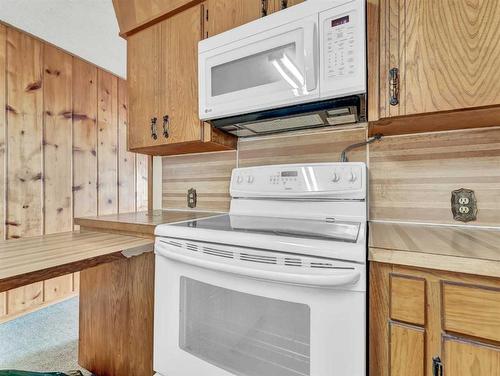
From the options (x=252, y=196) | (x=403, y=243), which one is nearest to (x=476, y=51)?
(x=403, y=243)

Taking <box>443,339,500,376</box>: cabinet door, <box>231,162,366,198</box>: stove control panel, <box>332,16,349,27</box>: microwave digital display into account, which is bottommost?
<box>443,339,500,376</box>: cabinet door

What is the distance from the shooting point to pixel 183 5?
1.50m

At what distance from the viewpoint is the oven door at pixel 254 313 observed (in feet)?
2.59

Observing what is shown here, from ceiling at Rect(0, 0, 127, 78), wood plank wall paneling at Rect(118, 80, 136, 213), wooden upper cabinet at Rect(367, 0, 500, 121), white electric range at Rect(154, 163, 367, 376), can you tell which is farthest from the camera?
wood plank wall paneling at Rect(118, 80, 136, 213)

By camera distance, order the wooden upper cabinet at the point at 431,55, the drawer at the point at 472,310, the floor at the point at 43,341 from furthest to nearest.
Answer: the floor at the point at 43,341 → the wooden upper cabinet at the point at 431,55 → the drawer at the point at 472,310

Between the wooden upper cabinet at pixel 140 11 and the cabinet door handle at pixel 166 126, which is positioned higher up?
the wooden upper cabinet at pixel 140 11

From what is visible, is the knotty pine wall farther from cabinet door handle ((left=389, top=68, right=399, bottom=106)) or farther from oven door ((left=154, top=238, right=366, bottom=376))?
cabinet door handle ((left=389, top=68, right=399, bottom=106))

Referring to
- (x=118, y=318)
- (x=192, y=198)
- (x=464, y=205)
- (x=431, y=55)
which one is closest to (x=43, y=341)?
(x=118, y=318)

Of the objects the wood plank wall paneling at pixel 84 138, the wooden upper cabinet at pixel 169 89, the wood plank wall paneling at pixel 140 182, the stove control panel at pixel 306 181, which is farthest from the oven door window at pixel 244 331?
the wood plank wall paneling at pixel 140 182

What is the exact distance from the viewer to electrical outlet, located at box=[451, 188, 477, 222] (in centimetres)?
115

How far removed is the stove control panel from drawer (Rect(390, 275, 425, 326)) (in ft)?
1.70

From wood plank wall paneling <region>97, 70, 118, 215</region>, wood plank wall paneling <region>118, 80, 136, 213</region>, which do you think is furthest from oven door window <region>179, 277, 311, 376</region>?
wood plank wall paneling <region>118, 80, 136, 213</region>

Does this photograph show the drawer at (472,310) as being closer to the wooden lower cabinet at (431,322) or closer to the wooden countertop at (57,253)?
the wooden lower cabinet at (431,322)

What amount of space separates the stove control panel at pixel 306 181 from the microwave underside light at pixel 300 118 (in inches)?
8.9
